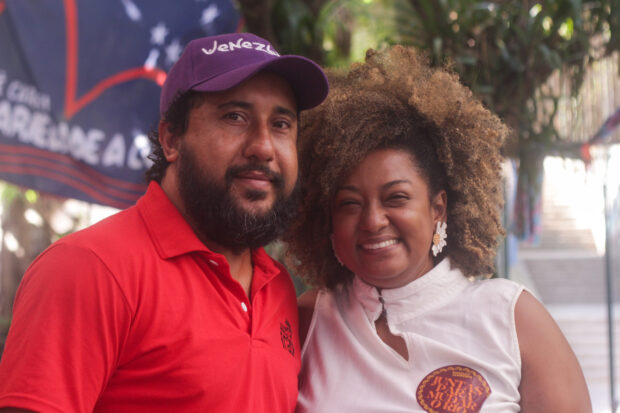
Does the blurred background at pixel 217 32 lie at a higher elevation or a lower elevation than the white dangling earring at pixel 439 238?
higher

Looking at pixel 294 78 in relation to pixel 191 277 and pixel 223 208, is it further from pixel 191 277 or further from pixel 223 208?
pixel 191 277

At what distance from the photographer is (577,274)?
11.5m

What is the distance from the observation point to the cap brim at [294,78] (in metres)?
2.12

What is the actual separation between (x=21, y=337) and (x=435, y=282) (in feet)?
5.02

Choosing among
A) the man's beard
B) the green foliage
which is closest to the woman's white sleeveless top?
the man's beard

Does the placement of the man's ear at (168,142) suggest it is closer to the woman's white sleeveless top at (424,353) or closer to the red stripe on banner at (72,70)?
the woman's white sleeveless top at (424,353)

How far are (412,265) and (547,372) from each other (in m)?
0.62

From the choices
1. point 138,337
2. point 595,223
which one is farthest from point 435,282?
point 595,223

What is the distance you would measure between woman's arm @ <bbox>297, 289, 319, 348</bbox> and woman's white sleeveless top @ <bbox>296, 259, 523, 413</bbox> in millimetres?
47

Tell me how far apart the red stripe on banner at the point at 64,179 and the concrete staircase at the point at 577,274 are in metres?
4.98

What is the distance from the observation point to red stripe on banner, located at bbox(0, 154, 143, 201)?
334 centimetres

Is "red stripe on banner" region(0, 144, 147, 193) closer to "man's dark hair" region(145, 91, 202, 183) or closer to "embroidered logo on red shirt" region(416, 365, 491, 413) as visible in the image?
"man's dark hair" region(145, 91, 202, 183)

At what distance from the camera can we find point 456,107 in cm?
260

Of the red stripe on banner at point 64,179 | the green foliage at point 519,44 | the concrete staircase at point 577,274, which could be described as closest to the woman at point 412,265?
the green foliage at point 519,44
